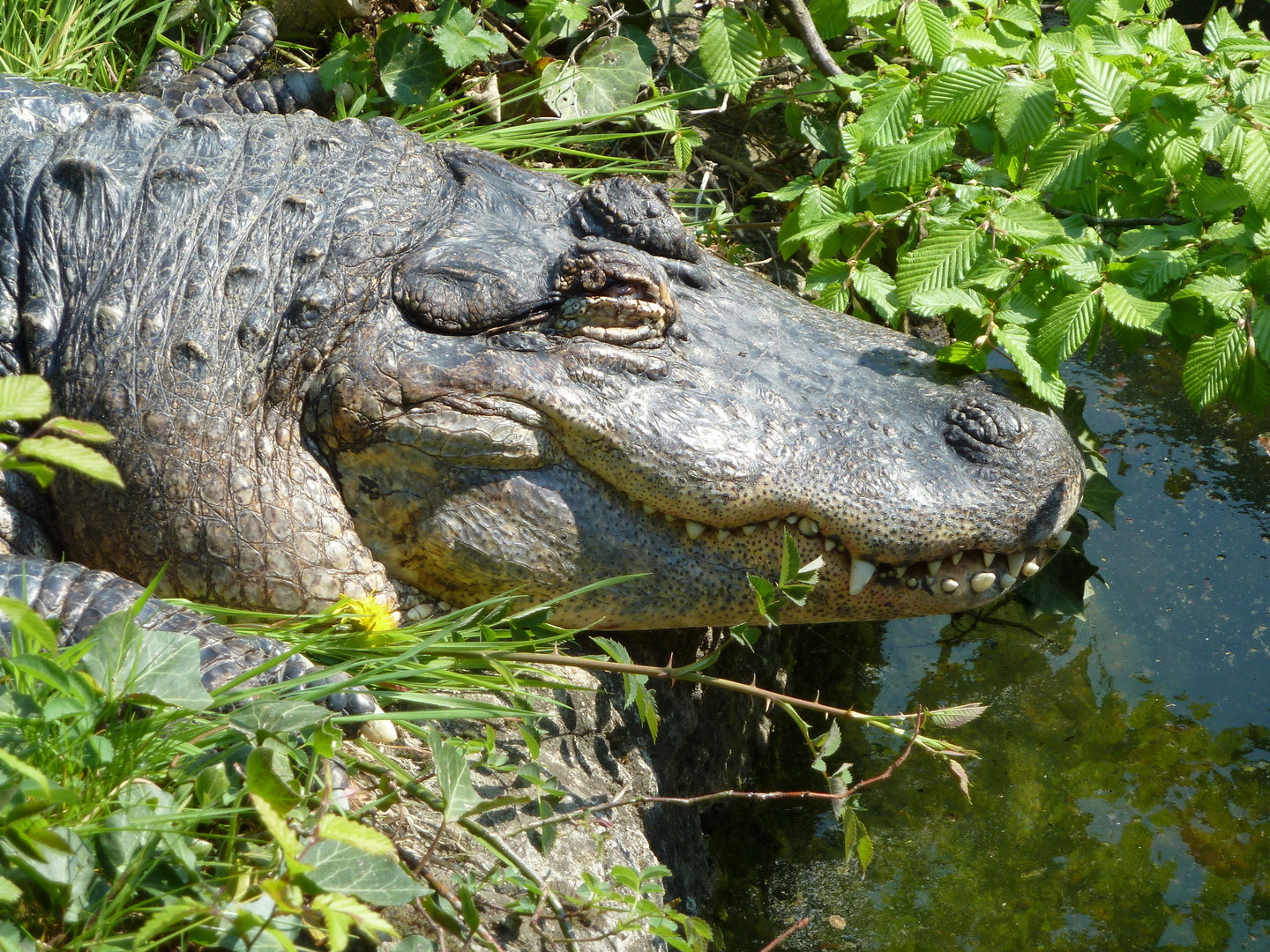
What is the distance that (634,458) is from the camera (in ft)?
8.82

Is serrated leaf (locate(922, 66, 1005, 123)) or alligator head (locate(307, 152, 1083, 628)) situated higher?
serrated leaf (locate(922, 66, 1005, 123))

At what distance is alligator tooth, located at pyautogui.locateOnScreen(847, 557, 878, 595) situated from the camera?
2744 millimetres

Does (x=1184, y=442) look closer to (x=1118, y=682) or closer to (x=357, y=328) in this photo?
(x=1118, y=682)

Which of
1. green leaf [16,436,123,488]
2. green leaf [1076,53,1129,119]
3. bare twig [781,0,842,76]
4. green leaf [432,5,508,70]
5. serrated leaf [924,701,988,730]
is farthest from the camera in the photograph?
bare twig [781,0,842,76]

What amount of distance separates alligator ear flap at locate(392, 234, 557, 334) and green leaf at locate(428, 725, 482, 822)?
120 cm

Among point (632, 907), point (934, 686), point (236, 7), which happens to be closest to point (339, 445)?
point (632, 907)

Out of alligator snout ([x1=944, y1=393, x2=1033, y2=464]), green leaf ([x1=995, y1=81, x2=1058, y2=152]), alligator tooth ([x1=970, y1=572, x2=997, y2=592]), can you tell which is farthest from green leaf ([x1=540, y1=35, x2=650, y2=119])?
alligator tooth ([x1=970, y1=572, x2=997, y2=592])

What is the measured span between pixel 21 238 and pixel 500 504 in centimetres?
149

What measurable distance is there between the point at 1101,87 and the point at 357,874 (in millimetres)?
2918

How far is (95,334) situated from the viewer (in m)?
2.78

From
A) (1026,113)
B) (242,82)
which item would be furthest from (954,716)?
(242,82)

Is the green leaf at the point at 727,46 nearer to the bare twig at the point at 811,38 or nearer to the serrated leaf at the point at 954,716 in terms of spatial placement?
the bare twig at the point at 811,38

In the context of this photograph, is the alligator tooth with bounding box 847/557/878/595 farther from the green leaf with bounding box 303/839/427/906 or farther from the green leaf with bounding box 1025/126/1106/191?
the green leaf with bounding box 303/839/427/906

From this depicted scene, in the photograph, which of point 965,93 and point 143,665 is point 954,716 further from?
point 965,93
